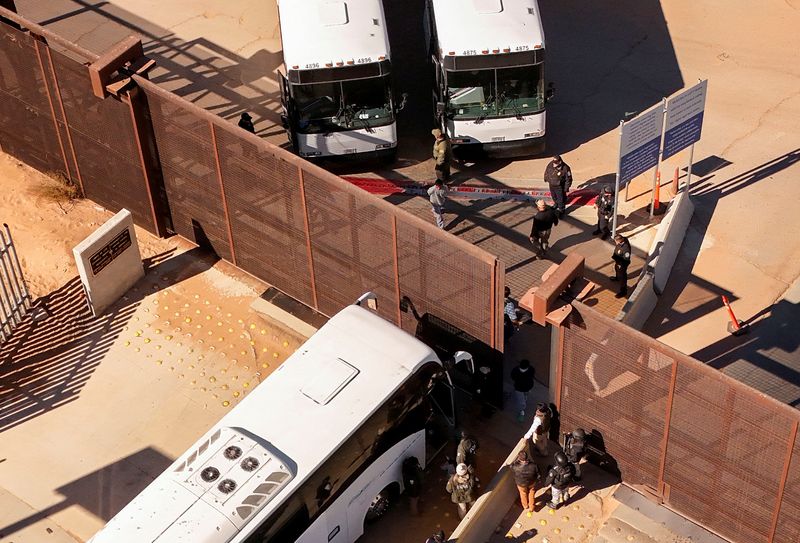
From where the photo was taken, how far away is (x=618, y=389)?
17609 millimetres

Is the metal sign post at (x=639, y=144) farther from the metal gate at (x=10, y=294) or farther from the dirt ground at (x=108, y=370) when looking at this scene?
the metal gate at (x=10, y=294)

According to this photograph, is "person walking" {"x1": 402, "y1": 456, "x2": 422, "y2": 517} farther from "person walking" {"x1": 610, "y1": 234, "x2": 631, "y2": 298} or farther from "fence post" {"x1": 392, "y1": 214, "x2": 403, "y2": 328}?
"person walking" {"x1": 610, "y1": 234, "x2": 631, "y2": 298}

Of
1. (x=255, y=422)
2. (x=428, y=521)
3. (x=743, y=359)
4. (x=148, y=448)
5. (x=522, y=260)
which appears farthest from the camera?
(x=522, y=260)

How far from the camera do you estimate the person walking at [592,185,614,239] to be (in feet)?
77.0

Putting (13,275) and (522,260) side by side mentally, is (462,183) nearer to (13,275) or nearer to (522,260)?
(522,260)

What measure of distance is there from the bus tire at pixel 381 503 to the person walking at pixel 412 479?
8.6 inches

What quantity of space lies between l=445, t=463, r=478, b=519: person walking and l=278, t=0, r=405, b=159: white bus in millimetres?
9775

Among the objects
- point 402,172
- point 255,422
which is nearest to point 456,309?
point 255,422

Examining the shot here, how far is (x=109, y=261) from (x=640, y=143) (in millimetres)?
10499

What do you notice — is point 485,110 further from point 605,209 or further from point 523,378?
point 523,378

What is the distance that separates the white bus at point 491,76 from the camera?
984 inches

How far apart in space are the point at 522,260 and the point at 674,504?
22.4 feet

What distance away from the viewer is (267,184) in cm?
2084

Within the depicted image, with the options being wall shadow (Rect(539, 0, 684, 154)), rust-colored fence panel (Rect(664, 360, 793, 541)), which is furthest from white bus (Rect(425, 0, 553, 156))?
rust-colored fence panel (Rect(664, 360, 793, 541))
